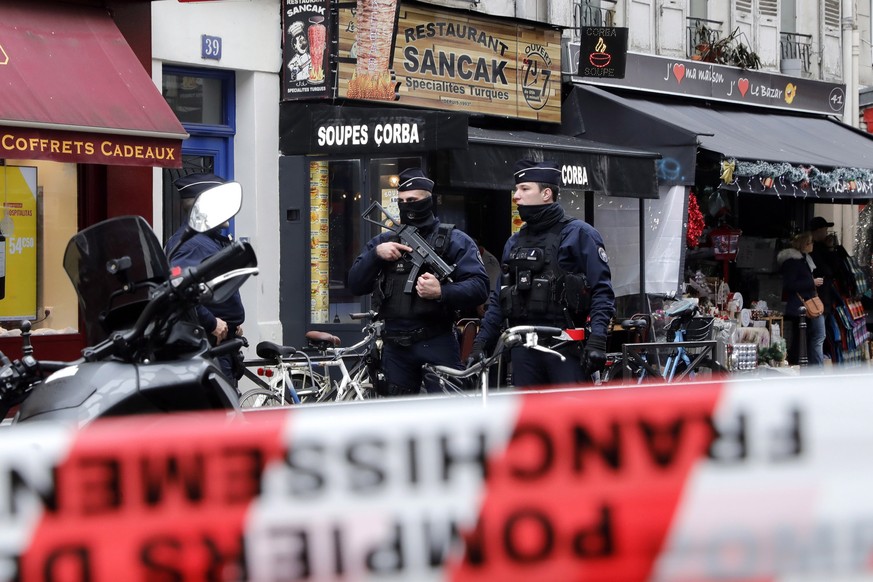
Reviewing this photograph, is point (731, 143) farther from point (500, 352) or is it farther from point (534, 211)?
point (500, 352)

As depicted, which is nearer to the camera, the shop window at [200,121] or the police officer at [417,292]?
the police officer at [417,292]

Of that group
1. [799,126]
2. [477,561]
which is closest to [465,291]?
[477,561]

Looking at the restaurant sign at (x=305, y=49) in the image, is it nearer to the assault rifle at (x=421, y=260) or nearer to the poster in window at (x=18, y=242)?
the poster in window at (x=18, y=242)

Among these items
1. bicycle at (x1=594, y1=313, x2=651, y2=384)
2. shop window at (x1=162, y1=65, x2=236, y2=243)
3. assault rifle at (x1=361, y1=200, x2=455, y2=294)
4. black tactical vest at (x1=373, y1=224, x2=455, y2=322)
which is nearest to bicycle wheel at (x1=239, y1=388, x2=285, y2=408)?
black tactical vest at (x1=373, y1=224, x2=455, y2=322)

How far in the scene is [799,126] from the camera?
18891mm

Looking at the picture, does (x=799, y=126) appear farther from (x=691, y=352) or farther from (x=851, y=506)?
(x=851, y=506)

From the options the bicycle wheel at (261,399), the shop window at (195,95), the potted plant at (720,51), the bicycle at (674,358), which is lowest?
the bicycle wheel at (261,399)

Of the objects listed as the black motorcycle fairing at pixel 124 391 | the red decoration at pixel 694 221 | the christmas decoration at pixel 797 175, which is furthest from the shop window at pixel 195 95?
the black motorcycle fairing at pixel 124 391

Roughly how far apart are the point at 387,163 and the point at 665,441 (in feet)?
33.3

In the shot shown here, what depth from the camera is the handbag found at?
16750 mm

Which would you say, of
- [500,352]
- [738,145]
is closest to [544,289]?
[500,352]

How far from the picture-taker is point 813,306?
55.1 feet

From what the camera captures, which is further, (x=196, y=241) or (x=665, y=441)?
(x=196, y=241)

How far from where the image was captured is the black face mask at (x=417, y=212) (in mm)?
8750
